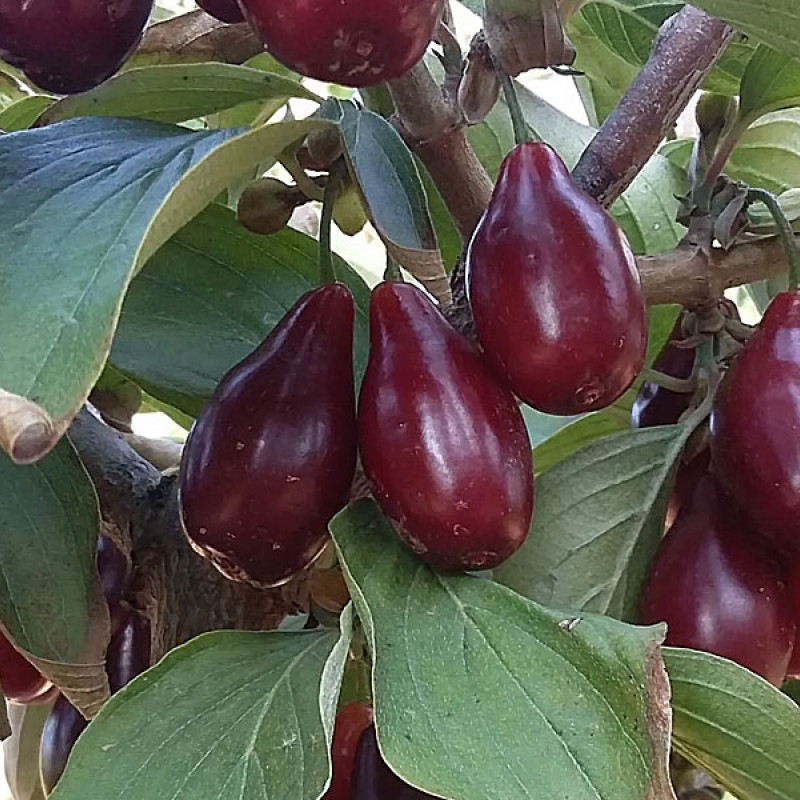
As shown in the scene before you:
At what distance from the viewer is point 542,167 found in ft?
1.22

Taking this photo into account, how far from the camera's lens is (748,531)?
0.41 m

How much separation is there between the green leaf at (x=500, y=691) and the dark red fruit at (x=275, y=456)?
0.05 ft

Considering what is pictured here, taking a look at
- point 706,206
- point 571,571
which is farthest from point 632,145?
point 571,571

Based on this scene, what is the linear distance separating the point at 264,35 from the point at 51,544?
0.64ft

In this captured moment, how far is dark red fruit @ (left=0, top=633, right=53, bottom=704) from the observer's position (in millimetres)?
503

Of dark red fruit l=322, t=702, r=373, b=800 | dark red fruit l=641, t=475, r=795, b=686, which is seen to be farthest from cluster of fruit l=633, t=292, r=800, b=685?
dark red fruit l=322, t=702, r=373, b=800

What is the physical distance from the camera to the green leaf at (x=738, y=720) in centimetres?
35

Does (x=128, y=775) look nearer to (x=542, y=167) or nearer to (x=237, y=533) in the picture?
(x=237, y=533)

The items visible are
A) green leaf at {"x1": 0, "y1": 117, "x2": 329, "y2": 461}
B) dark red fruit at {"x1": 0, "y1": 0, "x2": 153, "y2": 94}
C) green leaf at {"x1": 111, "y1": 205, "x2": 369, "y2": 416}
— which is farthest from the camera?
green leaf at {"x1": 111, "y1": 205, "x2": 369, "y2": 416}

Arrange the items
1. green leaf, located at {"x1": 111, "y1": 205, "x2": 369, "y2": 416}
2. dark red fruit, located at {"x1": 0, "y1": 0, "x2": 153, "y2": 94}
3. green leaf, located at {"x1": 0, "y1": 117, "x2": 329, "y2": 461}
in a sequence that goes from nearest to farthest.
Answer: green leaf, located at {"x1": 0, "y1": 117, "x2": 329, "y2": 461}
dark red fruit, located at {"x1": 0, "y1": 0, "x2": 153, "y2": 94}
green leaf, located at {"x1": 111, "y1": 205, "x2": 369, "y2": 416}

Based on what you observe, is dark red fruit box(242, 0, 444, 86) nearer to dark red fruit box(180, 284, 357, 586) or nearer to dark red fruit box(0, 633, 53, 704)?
dark red fruit box(180, 284, 357, 586)

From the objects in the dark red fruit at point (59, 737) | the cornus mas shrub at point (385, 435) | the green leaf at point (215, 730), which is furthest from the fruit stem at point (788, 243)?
the dark red fruit at point (59, 737)

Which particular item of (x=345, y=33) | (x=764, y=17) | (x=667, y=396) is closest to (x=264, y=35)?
(x=345, y=33)

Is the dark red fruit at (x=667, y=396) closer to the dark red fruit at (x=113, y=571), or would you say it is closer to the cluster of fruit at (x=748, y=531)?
the cluster of fruit at (x=748, y=531)
